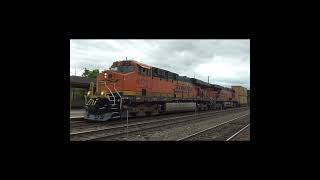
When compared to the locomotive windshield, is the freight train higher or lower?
lower

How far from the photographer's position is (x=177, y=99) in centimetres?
1859

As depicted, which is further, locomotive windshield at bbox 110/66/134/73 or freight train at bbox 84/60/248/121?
locomotive windshield at bbox 110/66/134/73

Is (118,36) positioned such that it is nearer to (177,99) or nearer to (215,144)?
(215,144)

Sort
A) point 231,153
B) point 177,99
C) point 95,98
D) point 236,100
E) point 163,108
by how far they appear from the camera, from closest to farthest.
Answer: point 231,153 → point 95,98 → point 163,108 → point 177,99 → point 236,100

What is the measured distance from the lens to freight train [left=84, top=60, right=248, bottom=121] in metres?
12.0

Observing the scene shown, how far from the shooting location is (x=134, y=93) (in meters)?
13.3

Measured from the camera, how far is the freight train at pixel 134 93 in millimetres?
12009

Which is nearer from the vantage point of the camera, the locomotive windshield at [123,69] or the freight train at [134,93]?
the freight train at [134,93]

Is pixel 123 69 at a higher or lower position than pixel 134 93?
higher

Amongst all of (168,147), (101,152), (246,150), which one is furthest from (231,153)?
(101,152)

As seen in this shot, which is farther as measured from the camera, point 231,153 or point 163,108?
point 163,108

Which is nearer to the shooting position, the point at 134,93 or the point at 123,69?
the point at 123,69
